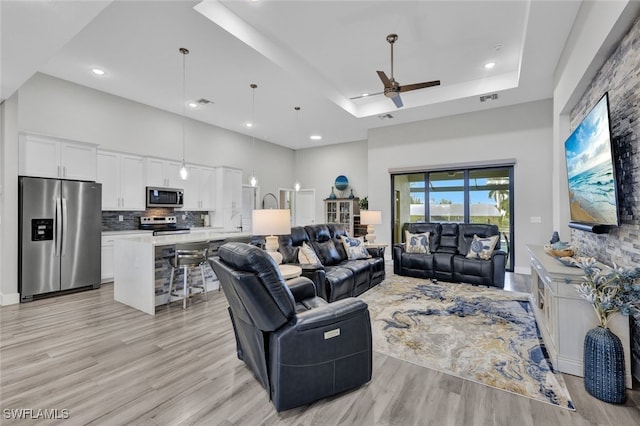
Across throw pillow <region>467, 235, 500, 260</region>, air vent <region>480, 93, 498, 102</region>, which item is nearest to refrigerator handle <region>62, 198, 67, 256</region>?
throw pillow <region>467, 235, 500, 260</region>

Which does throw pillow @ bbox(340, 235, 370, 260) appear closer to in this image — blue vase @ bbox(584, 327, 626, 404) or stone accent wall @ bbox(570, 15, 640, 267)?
stone accent wall @ bbox(570, 15, 640, 267)

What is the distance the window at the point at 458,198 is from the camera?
19.4 feet

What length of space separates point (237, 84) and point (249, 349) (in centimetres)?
419

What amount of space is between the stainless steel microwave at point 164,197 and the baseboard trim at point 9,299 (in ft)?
7.46

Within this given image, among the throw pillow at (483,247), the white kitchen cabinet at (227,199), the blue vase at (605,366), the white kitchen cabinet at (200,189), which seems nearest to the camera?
the blue vase at (605,366)

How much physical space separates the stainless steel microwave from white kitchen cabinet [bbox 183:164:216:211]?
24 cm

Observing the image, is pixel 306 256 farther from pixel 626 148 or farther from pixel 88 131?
pixel 88 131

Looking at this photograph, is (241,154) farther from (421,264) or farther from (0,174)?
(421,264)

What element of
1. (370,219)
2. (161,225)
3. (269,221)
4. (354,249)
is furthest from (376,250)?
(161,225)

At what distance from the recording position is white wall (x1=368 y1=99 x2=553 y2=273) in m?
5.49

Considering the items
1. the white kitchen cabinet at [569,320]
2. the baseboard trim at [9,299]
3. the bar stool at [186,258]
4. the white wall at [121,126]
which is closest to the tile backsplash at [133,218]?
the white wall at [121,126]

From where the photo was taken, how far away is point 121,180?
5.36 meters

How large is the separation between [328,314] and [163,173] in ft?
17.7

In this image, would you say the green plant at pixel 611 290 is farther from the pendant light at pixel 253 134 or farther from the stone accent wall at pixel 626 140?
the pendant light at pixel 253 134
